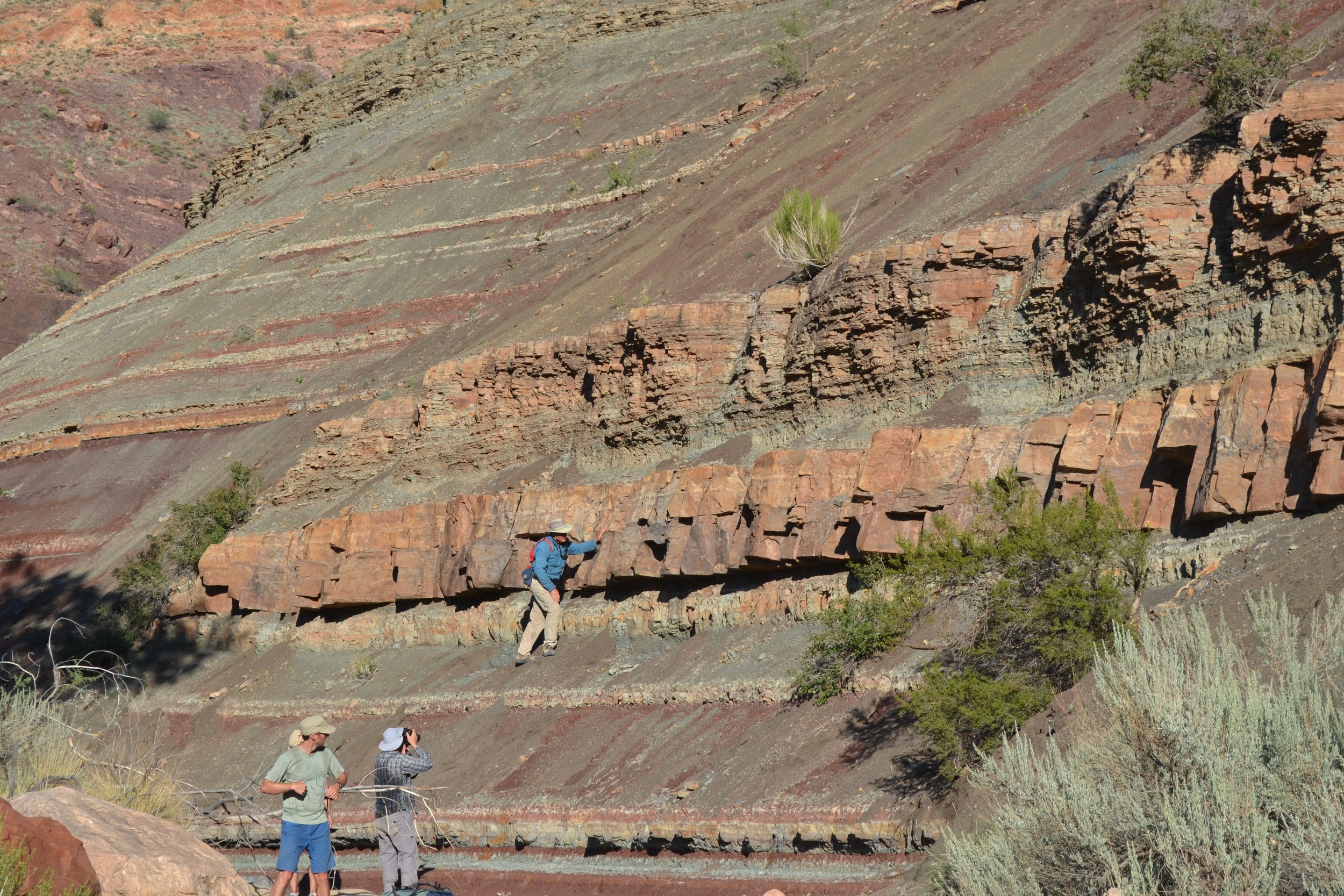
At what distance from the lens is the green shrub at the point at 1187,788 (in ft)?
19.2

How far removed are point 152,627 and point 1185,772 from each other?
2153 centimetres

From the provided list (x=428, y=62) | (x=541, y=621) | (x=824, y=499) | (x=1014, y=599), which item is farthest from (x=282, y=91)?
(x=1014, y=599)

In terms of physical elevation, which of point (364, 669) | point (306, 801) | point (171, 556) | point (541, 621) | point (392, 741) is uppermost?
point (392, 741)

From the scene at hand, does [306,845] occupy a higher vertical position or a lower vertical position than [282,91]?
lower

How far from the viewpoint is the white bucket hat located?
392 inches

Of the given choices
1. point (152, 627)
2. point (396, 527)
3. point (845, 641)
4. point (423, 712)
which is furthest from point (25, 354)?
point (845, 641)

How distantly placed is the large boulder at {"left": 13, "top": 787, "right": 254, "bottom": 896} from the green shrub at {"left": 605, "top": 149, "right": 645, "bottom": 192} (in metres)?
30.5

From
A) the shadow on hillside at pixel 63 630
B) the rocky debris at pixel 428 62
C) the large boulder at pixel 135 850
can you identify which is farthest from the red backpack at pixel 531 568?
the rocky debris at pixel 428 62

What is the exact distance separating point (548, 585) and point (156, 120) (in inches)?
2599

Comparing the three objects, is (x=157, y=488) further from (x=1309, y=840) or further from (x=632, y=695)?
(x=1309, y=840)

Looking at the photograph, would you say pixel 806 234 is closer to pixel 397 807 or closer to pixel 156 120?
pixel 397 807

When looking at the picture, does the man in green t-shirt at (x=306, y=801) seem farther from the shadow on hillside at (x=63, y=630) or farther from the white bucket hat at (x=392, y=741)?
the shadow on hillside at (x=63, y=630)

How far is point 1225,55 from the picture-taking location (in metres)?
15.1

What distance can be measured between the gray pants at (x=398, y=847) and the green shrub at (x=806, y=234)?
1150cm
